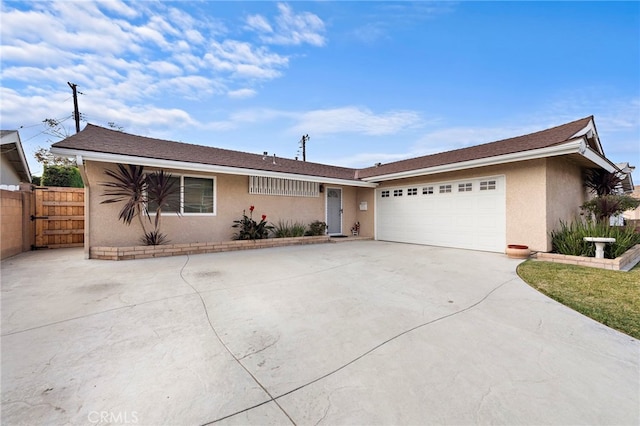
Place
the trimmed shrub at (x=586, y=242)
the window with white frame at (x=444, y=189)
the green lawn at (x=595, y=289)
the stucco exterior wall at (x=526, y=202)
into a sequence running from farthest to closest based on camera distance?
the window with white frame at (x=444, y=189)
the stucco exterior wall at (x=526, y=202)
the trimmed shrub at (x=586, y=242)
the green lawn at (x=595, y=289)

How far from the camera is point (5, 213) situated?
255 inches

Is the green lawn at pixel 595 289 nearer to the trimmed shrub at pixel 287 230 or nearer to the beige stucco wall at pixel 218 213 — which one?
the trimmed shrub at pixel 287 230

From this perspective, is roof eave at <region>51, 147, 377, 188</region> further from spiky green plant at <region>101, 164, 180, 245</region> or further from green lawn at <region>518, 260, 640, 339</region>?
green lawn at <region>518, 260, 640, 339</region>

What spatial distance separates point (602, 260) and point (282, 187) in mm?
9340

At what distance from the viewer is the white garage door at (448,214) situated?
801 cm

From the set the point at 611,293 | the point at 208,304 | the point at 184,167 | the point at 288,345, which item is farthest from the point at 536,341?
the point at 184,167

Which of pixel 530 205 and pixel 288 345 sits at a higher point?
pixel 530 205

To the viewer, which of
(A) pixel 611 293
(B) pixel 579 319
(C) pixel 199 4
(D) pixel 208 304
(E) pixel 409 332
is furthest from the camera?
(C) pixel 199 4

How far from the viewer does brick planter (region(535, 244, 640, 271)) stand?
5.57m

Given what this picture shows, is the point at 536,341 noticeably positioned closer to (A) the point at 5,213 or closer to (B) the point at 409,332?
(B) the point at 409,332

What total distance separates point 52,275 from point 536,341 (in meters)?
7.72

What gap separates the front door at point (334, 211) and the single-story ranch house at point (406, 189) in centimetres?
35

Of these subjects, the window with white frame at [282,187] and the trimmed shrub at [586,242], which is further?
the window with white frame at [282,187]

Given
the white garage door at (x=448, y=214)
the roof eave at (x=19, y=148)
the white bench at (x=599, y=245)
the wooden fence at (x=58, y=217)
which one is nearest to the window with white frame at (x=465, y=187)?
the white garage door at (x=448, y=214)
